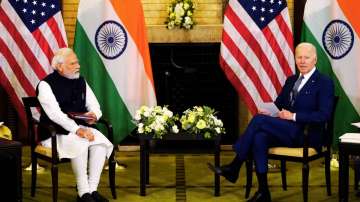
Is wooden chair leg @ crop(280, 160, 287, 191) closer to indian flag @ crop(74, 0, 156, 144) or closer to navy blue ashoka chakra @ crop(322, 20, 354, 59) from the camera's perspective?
navy blue ashoka chakra @ crop(322, 20, 354, 59)

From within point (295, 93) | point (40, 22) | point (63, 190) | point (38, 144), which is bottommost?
point (63, 190)

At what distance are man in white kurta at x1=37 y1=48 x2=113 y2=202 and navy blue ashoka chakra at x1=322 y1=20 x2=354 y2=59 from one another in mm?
2386

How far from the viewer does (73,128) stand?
5961 millimetres

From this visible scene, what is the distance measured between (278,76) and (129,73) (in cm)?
140

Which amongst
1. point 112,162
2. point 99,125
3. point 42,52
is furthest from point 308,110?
point 42,52

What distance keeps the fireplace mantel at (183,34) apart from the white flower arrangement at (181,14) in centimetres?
8

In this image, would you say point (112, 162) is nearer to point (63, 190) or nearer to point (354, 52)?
point (63, 190)

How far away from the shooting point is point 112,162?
6.20 metres

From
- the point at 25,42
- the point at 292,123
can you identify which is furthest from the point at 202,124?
the point at 25,42

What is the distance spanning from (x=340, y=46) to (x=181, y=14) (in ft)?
6.19

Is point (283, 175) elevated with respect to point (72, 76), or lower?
lower

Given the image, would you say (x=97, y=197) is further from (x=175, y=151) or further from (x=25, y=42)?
(x=25, y=42)

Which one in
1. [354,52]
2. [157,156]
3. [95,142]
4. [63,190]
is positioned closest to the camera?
[95,142]

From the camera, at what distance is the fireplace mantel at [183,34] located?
327 inches
